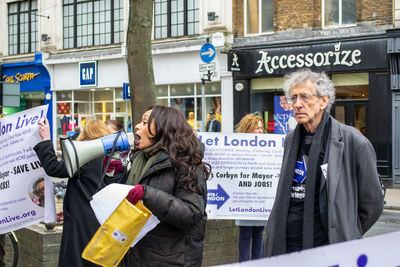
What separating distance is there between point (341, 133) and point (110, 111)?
2118cm

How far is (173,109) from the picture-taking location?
3.33 meters

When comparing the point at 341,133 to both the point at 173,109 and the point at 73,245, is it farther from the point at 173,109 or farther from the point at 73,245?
the point at 73,245

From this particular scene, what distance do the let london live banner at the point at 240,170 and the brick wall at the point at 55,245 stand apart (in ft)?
1.11

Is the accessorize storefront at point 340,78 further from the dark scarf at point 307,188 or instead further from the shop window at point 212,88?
the dark scarf at point 307,188

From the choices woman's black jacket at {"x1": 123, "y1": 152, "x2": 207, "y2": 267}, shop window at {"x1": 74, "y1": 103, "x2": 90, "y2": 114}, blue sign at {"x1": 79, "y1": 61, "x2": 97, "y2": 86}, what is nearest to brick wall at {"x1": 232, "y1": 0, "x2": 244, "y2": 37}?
blue sign at {"x1": 79, "y1": 61, "x2": 97, "y2": 86}

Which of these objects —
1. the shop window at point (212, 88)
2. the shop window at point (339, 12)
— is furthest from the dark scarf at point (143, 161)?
the shop window at point (212, 88)

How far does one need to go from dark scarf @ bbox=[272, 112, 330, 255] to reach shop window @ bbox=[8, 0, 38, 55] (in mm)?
24782

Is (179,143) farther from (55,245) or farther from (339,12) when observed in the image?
(339,12)

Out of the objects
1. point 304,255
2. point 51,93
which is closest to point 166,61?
point 51,93

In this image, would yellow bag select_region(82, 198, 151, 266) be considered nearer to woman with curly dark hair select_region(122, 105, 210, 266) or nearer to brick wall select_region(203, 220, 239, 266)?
woman with curly dark hair select_region(122, 105, 210, 266)

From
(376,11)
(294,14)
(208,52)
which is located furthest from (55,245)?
(294,14)

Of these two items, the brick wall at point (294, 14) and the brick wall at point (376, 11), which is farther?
the brick wall at point (294, 14)

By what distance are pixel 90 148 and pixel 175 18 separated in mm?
18296

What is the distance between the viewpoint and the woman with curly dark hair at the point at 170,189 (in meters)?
3.01
